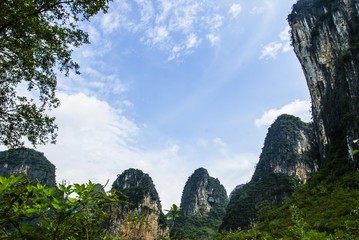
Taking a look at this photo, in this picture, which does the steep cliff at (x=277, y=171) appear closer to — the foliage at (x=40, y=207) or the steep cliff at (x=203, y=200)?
the steep cliff at (x=203, y=200)

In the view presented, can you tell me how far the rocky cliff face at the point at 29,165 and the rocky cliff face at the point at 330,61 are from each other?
2876 inches

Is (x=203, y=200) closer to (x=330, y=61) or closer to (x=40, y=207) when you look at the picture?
(x=330, y=61)

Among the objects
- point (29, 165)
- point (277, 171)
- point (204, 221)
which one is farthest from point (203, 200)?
point (29, 165)

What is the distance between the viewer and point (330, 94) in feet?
92.9

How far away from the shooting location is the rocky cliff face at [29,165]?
212 feet

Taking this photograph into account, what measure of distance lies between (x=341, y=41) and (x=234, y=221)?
1882 inches

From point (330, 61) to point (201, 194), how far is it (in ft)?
276

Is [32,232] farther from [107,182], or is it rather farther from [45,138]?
[45,138]

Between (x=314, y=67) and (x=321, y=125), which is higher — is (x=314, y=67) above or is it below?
above

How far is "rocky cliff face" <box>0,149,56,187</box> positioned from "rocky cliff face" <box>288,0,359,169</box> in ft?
240

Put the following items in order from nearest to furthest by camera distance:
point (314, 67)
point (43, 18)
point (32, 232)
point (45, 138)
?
point (32, 232)
point (43, 18)
point (45, 138)
point (314, 67)

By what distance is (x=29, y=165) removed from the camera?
2672 inches

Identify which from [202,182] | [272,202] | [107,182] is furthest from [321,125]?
[202,182]

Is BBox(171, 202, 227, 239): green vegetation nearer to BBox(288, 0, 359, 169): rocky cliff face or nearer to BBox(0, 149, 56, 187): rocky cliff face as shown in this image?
BBox(0, 149, 56, 187): rocky cliff face
